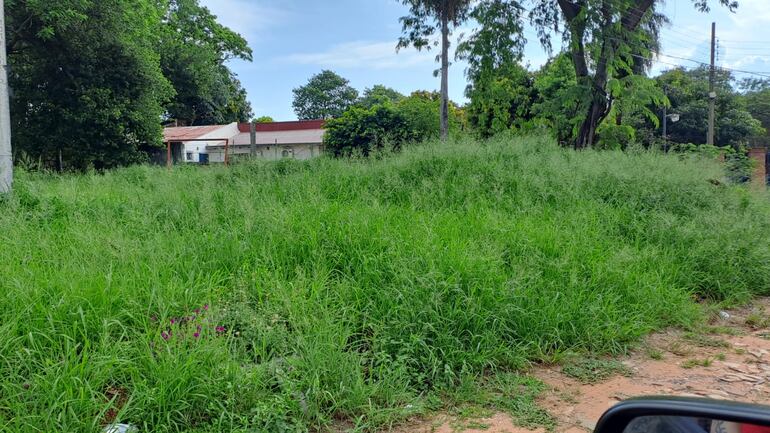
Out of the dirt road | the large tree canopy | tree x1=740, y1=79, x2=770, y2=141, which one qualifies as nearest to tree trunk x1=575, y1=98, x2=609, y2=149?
the dirt road

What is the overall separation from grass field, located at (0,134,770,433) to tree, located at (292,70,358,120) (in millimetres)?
58806

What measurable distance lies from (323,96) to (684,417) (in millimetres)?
65993

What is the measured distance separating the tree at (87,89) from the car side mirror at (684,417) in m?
15.8

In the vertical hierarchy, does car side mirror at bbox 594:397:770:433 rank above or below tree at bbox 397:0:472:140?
below

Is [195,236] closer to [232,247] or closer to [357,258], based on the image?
[232,247]

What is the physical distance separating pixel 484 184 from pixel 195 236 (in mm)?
3962

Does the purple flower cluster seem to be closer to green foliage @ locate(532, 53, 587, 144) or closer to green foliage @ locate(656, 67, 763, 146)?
green foliage @ locate(532, 53, 587, 144)

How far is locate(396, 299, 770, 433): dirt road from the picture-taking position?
2.67 m

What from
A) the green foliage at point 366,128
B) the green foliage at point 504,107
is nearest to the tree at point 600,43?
the green foliage at point 504,107

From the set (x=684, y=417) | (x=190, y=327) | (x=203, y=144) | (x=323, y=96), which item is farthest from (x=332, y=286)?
(x=323, y=96)

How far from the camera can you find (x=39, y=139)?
49.1 ft

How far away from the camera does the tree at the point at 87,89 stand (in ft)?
45.2

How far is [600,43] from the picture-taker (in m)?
12.1

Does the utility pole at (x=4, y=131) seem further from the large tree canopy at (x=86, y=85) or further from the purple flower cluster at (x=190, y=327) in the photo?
the large tree canopy at (x=86, y=85)
